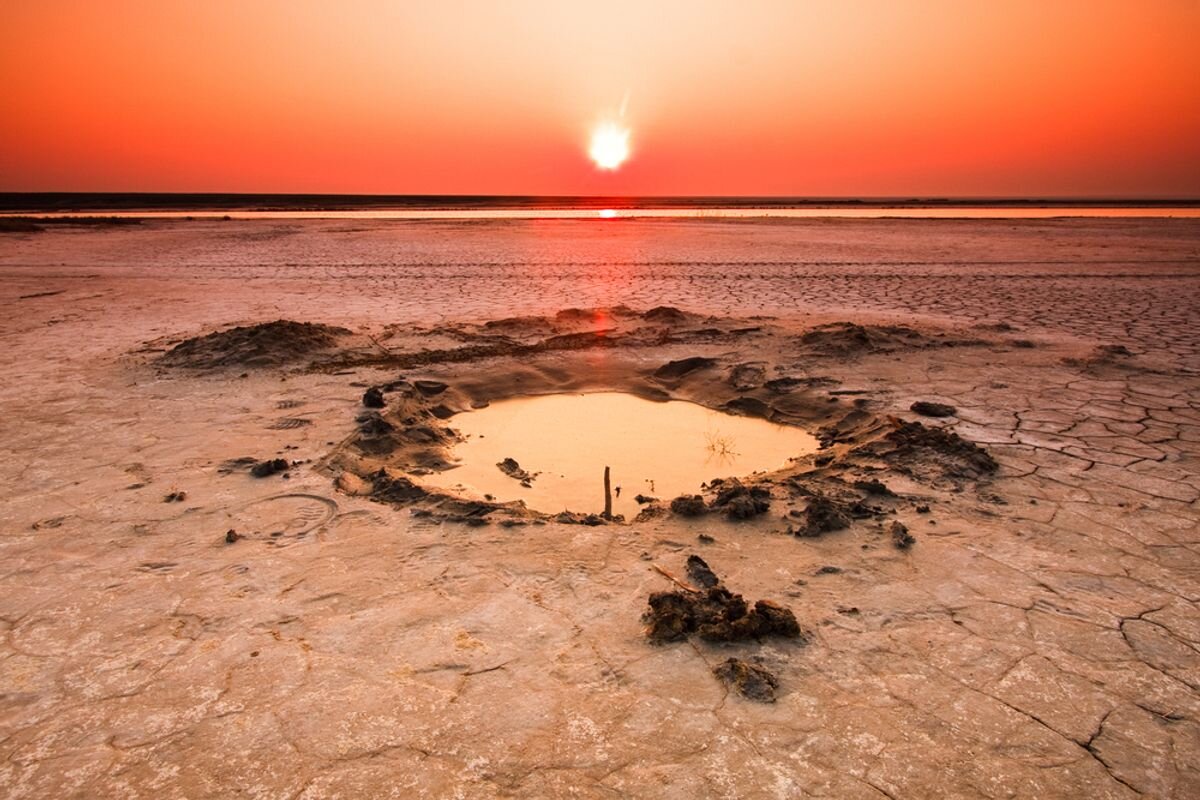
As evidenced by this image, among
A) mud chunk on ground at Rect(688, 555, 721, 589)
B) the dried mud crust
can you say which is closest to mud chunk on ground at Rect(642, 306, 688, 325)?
the dried mud crust

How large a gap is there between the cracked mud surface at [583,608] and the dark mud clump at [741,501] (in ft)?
0.25

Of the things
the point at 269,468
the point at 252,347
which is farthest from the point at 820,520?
the point at 252,347

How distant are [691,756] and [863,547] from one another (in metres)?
1.55

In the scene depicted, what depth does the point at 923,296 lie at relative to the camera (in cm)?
1078

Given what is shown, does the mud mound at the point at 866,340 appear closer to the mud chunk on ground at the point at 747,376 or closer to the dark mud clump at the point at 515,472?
the mud chunk on ground at the point at 747,376

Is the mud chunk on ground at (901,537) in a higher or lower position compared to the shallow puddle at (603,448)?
higher

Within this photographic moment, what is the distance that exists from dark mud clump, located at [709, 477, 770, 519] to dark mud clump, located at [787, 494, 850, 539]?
19 centimetres

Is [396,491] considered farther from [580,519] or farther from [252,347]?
[252,347]

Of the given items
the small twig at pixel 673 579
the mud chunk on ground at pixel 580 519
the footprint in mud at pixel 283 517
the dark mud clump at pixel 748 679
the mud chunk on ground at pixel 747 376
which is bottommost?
the mud chunk on ground at pixel 747 376

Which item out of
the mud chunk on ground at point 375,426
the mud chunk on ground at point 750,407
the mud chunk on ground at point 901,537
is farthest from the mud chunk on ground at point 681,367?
the mud chunk on ground at point 901,537

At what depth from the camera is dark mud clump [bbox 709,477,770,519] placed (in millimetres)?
3400

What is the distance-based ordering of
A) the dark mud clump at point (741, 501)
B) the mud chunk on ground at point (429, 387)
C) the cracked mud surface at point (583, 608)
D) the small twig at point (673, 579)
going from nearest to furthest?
the cracked mud surface at point (583, 608), the small twig at point (673, 579), the dark mud clump at point (741, 501), the mud chunk on ground at point (429, 387)

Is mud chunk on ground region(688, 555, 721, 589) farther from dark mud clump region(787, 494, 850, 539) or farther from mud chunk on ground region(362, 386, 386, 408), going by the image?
mud chunk on ground region(362, 386, 386, 408)

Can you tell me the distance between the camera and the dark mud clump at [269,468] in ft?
Result: 12.8
